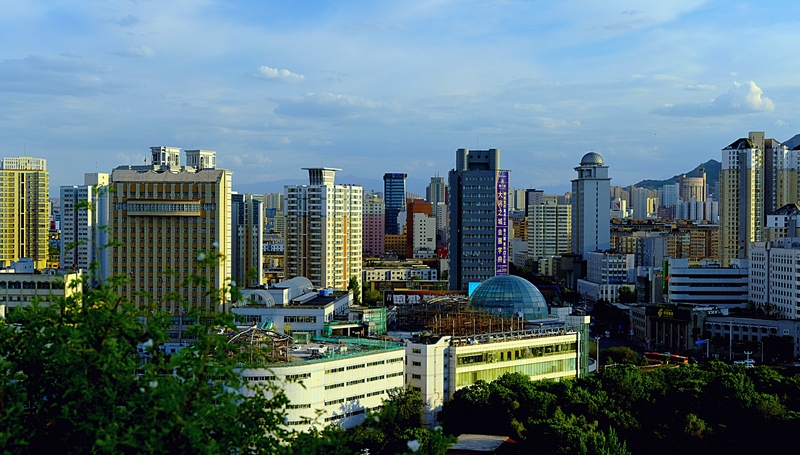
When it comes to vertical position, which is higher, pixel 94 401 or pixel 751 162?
pixel 751 162

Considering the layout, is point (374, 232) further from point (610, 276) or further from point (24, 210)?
point (24, 210)

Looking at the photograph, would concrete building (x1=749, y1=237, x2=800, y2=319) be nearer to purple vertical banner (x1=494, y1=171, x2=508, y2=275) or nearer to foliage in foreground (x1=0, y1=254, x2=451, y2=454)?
purple vertical banner (x1=494, y1=171, x2=508, y2=275)

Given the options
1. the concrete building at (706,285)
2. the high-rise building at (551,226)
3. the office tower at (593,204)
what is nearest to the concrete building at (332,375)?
the concrete building at (706,285)

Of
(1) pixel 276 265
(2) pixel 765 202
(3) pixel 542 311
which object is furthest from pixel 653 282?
(1) pixel 276 265

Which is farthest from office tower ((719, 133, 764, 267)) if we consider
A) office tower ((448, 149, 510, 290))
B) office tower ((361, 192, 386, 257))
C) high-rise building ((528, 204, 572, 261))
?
office tower ((361, 192, 386, 257))

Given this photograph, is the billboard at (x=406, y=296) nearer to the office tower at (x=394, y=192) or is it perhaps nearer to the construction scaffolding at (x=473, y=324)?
the construction scaffolding at (x=473, y=324)

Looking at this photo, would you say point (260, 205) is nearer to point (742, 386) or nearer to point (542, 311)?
point (542, 311)
